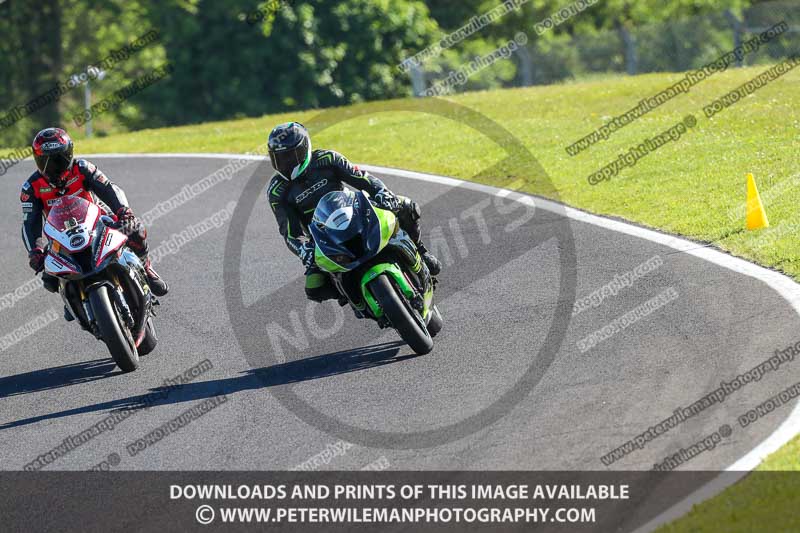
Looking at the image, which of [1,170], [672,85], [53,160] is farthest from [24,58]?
[53,160]

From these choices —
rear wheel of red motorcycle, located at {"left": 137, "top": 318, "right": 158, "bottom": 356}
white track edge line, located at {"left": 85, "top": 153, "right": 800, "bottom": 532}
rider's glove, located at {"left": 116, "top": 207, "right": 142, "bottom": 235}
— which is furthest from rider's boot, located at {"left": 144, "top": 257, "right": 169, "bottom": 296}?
white track edge line, located at {"left": 85, "top": 153, "right": 800, "bottom": 532}

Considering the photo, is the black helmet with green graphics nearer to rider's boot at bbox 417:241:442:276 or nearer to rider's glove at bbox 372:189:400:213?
rider's glove at bbox 372:189:400:213

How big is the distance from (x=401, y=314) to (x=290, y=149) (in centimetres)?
180

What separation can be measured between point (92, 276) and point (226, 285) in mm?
3203

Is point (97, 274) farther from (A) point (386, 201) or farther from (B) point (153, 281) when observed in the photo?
(A) point (386, 201)

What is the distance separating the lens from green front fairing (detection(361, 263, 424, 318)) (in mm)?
8908

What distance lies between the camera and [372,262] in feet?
30.2

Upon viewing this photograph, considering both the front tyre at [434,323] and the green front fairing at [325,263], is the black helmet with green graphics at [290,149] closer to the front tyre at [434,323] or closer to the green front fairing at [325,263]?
the green front fairing at [325,263]

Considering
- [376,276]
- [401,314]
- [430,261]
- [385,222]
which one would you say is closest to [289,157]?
[385,222]

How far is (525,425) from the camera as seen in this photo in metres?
7.70

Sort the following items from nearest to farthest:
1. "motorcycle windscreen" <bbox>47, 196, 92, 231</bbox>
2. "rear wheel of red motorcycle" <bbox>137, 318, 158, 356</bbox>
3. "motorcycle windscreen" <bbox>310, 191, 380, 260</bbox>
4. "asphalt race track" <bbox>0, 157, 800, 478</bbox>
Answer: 1. "asphalt race track" <bbox>0, 157, 800, 478</bbox>
2. "motorcycle windscreen" <bbox>310, 191, 380, 260</bbox>
3. "motorcycle windscreen" <bbox>47, 196, 92, 231</bbox>
4. "rear wheel of red motorcycle" <bbox>137, 318, 158, 356</bbox>

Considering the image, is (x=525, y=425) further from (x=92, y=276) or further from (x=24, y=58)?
(x=24, y=58)

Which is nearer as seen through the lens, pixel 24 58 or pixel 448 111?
pixel 448 111

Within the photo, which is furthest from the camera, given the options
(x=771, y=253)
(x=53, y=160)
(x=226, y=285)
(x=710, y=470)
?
(x=226, y=285)
